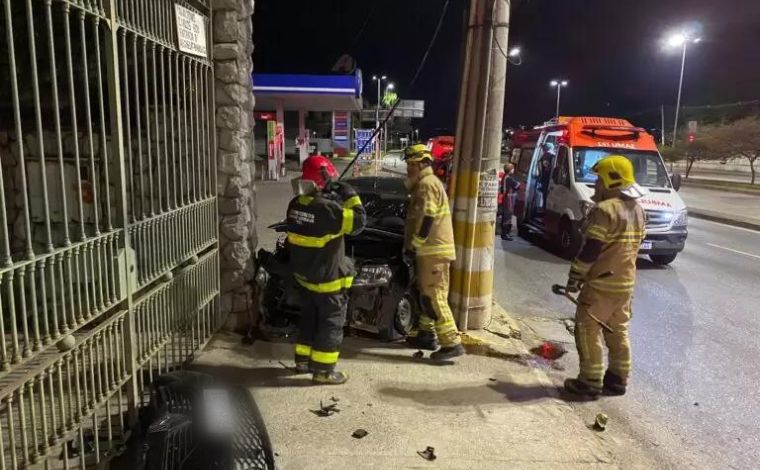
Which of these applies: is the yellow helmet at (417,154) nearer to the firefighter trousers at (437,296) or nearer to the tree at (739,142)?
the firefighter trousers at (437,296)

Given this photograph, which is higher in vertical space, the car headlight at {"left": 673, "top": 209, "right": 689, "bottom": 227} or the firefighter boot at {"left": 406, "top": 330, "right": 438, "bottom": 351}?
the car headlight at {"left": 673, "top": 209, "right": 689, "bottom": 227}

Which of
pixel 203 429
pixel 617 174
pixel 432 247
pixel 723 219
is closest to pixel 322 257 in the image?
pixel 432 247

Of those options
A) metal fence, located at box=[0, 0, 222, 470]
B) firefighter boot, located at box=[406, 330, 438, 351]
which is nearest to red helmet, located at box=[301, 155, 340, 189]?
metal fence, located at box=[0, 0, 222, 470]

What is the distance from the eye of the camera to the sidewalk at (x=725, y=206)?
1576 cm

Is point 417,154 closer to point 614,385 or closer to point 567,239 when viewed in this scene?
point 614,385

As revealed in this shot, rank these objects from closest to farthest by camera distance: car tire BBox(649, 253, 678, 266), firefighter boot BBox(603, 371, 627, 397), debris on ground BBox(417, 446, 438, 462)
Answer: debris on ground BBox(417, 446, 438, 462) < firefighter boot BBox(603, 371, 627, 397) < car tire BBox(649, 253, 678, 266)

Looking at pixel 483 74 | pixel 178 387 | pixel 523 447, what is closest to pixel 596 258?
pixel 523 447

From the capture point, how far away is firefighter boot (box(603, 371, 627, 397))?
4.62 metres

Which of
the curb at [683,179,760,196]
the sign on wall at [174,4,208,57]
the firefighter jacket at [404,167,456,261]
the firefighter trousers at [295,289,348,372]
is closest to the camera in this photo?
the sign on wall at [174,4,208,57]

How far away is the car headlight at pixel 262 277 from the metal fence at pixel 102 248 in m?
0.35

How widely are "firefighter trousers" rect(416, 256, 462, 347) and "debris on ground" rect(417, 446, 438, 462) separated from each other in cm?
152

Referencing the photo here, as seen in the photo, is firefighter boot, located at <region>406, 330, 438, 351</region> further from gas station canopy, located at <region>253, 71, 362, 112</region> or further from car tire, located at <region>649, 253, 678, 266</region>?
gas station canopy, located at <region>253, 71, 362, 112</region>

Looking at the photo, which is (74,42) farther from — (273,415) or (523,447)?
(523,447)

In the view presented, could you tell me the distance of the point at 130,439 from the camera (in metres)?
3.18
